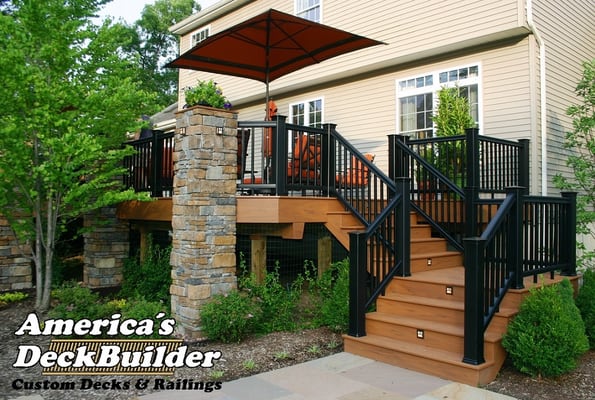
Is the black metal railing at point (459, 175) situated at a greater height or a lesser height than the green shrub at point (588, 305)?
greater

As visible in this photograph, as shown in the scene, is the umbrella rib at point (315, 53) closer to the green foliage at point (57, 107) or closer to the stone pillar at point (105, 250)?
the green foliage at point (57, 107)

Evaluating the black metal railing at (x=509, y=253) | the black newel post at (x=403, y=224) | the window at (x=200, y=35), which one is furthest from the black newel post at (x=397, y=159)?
the window at (x=200, y=35)

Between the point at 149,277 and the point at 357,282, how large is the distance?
3.94 meters

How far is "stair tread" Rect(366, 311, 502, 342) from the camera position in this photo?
411 cm

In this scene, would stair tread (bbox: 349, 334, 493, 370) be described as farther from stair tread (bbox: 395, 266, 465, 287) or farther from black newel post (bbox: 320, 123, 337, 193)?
black newel post (bbox: 320, 123, 337, 193)

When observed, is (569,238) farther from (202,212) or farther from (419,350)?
(202,212)

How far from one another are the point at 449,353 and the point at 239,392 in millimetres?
1810

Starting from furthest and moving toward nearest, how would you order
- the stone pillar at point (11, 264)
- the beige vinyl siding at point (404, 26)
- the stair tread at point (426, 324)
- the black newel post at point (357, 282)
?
the stone pillar at point (11, 264) < the beige vinyl siding at point (404, 26) < the black newel post at point (357, 282) < the stair tread at point (426, 324)

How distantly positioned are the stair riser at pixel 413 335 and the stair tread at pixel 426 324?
3 cm

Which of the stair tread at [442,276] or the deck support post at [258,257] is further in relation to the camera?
the deck support post at [258,257]

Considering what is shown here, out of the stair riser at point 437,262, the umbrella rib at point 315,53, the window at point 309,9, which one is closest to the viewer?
the stair riser at point 437,262

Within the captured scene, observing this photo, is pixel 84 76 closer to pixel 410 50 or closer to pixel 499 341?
pixel 410 50

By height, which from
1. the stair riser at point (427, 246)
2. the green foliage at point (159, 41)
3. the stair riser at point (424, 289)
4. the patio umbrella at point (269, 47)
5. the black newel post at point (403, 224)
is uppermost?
the green foliage at point (159, 41)

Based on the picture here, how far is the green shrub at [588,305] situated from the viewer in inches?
191
